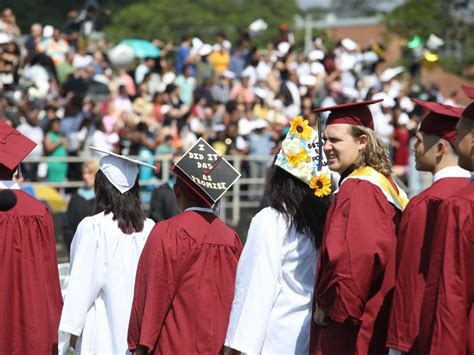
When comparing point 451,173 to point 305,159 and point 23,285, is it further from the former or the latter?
point 23,285

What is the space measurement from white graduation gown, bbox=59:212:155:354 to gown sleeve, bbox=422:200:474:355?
2.59 metres

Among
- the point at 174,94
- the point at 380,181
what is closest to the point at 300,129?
the point at 380,181

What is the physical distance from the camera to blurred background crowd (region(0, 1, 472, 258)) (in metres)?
16.8

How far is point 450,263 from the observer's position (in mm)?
5148

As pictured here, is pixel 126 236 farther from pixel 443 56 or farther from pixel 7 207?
pixel 443 56

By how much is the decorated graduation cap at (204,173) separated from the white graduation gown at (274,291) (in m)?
0.40

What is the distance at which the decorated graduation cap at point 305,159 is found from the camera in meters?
6.17

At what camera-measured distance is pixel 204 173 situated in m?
6.61

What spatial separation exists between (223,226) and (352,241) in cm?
129

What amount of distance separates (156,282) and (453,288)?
1848mm

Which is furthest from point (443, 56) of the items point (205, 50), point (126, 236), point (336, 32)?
point (126, 236)

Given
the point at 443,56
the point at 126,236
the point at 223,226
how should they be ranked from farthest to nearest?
the point at 443,56 < the point at 126,236 < the point at 223,226

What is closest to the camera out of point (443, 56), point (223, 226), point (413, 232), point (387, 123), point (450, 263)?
point (450, 263)

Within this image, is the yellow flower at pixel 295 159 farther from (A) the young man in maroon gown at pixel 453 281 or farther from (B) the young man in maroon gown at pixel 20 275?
(B) the young man in maroon gown at pixel 20 275
